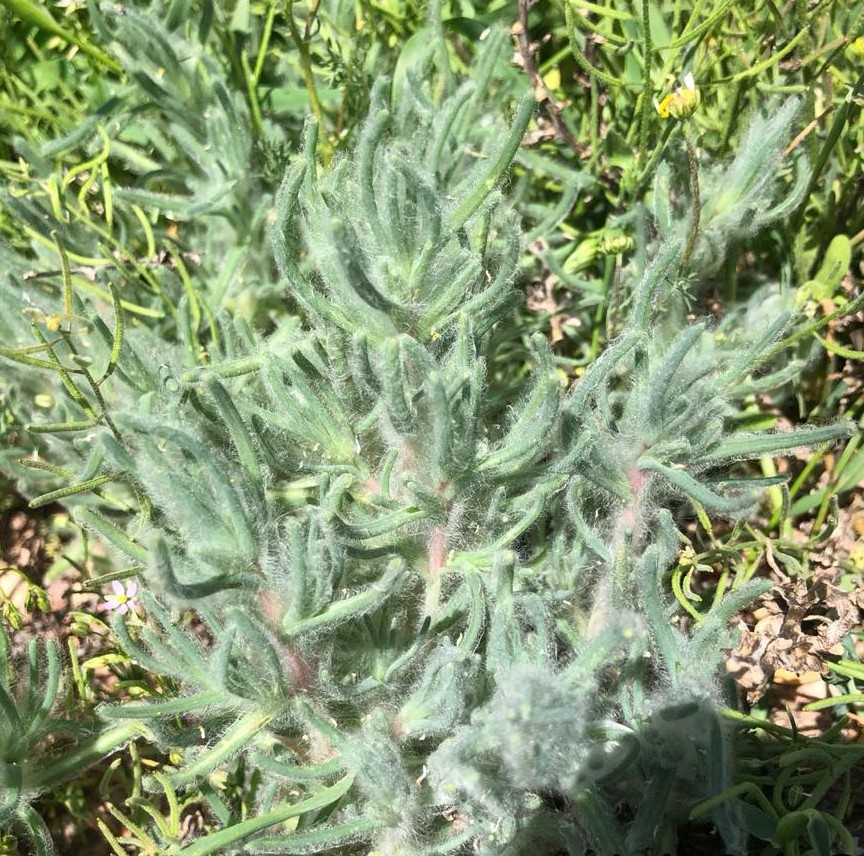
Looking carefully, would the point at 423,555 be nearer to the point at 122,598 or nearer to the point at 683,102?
the point at 122,598

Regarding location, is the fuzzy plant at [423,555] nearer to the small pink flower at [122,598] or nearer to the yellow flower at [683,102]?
the small pink flower at [122,598]

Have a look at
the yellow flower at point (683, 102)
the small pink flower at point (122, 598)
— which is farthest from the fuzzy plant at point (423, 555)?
the yellow flower at point (683, 102)

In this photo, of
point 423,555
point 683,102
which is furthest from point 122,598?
point 683,102

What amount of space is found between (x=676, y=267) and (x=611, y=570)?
906mm

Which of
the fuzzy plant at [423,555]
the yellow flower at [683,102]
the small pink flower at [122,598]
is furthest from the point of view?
the small pink flower at [122,598]

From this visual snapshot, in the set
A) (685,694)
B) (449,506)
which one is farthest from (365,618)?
(685,694)

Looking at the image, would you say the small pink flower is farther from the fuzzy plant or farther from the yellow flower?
the yellow flower

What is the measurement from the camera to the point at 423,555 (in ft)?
7.92

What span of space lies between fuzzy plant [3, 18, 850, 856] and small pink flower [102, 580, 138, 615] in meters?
0.13

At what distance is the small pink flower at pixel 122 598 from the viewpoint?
2.65 metres

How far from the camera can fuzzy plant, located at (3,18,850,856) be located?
1969mm

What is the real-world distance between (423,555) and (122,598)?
86 centimetres

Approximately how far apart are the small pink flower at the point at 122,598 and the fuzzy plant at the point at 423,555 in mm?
126

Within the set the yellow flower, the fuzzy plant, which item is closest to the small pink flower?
the fuzzy plant
